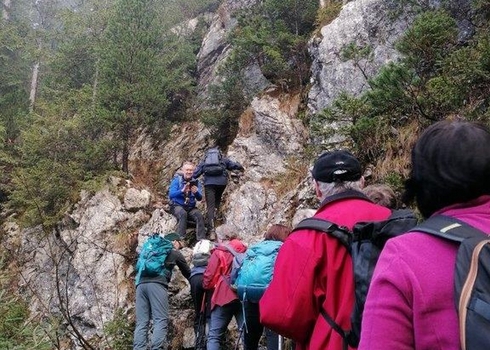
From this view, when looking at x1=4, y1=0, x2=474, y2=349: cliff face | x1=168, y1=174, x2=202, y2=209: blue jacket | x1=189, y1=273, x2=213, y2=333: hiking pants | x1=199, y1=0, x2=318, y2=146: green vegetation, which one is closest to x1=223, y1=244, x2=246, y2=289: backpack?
x1=189, y1=273, x2=213, y2=333: hiking pants

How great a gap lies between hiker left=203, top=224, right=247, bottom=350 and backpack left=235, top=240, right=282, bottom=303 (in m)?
0.88

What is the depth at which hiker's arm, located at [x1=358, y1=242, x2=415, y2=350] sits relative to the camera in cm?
139

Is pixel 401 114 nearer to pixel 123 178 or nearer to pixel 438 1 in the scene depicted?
pixel 438 1

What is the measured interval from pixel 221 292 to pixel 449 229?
17.0 ft

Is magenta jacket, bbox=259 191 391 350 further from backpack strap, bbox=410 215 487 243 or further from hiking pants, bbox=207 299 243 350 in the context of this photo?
hiking pants, bbox=207 299 243 350

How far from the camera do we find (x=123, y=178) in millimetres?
14312

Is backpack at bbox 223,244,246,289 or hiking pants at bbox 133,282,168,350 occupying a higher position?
backpack at bbox 223,244,246,289

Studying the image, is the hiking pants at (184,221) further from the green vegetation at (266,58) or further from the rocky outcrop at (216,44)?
the rocky outcrop at (216,44)

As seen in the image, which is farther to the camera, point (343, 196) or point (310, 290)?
point (343, 196)

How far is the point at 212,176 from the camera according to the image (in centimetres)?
1112

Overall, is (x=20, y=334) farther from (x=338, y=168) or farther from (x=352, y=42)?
(x=352, y=42)

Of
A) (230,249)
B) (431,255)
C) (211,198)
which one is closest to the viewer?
(431,255)

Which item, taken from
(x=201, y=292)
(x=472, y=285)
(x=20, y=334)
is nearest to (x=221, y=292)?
(x=201, y=292)

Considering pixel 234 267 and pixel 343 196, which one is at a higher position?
pixel 343 196
